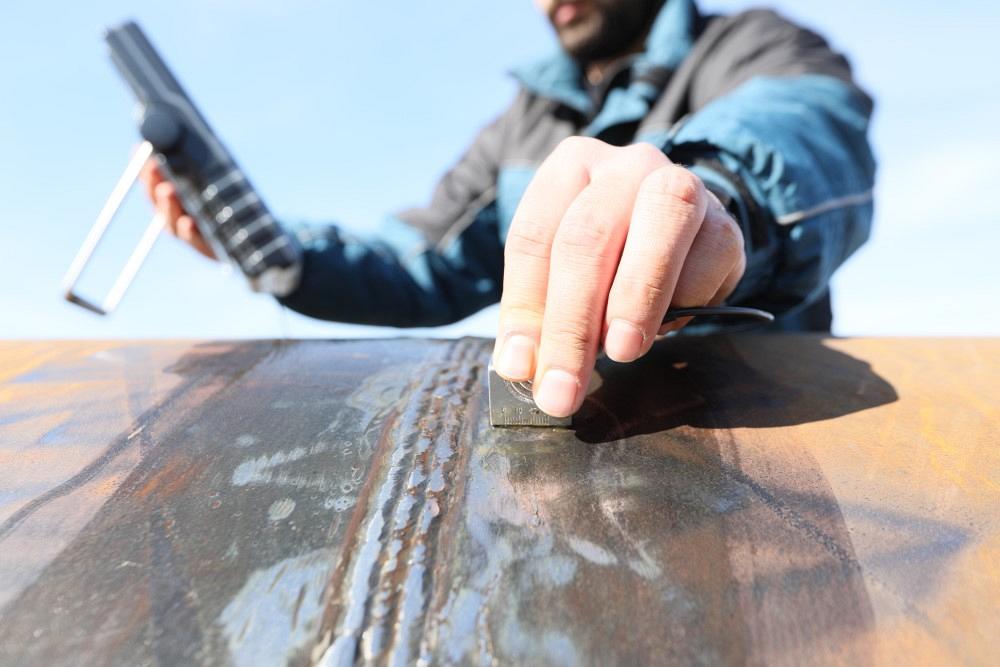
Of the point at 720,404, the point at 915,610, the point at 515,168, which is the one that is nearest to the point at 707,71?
the point at 515,168

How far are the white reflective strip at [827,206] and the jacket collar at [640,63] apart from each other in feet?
2.39

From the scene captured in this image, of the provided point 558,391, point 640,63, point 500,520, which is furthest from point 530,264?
point 640,63

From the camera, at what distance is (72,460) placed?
Result: 2.21 feet

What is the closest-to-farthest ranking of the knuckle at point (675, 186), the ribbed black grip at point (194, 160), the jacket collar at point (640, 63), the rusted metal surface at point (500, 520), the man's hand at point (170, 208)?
the rusted metal surface at point (500, 520) → the knuckle at point (675, 186) → the ribbed black grip at point (194, 160) → the man's hand at point (170, 208) → the jacket collar at point (640, 63)

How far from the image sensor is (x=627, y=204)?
0.68m

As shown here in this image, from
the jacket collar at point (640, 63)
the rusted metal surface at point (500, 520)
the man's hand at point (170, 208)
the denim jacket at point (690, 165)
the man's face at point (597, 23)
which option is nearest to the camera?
the rusted metal surface at point (500, 520)

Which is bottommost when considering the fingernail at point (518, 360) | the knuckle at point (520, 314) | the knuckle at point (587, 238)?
the fingernail at point (518, 360)

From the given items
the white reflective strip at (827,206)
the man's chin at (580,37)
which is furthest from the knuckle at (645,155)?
the man's chin at (580,37)

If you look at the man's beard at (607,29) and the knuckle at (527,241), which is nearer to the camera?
the knuckle at (527,241)

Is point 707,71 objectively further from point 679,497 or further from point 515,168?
point 679,497

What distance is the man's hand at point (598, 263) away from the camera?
2.14 feet

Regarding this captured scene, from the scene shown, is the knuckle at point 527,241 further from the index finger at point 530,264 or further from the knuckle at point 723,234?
the knuckle at point 723,234

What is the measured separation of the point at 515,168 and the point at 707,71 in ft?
2.19

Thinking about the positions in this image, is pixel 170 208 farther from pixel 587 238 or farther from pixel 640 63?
pixel 587 238
